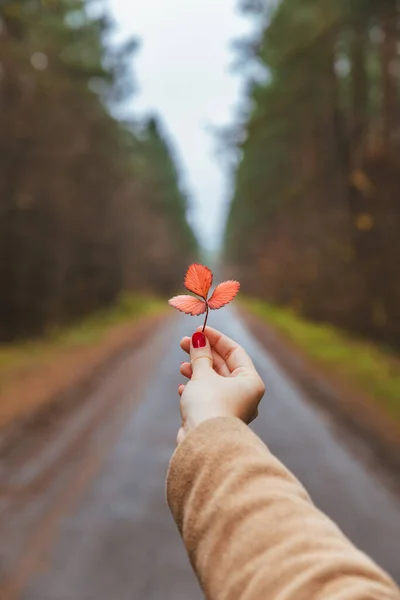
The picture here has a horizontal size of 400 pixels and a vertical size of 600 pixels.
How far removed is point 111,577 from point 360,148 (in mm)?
6790

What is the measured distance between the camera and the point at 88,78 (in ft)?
41.7

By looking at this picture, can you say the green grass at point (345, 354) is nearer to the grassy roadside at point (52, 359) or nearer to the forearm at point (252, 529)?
the grassy roadside at point (52, 359)

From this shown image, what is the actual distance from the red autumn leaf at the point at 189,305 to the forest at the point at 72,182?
1894 millimetres

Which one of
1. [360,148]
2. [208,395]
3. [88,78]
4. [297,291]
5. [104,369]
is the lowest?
[104,369]

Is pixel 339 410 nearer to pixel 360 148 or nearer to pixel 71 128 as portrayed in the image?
pixel 360 148

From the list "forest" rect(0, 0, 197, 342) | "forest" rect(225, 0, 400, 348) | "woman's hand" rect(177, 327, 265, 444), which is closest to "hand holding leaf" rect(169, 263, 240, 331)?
"woman's hand" rect(177, 327, 265, 444)

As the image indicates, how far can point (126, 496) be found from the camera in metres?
6.92

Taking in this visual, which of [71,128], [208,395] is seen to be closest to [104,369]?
[71,128]

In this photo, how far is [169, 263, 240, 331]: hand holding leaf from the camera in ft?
2.68

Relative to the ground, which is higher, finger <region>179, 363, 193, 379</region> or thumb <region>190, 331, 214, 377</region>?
thumb <region>190, 331, 214, 377</region>

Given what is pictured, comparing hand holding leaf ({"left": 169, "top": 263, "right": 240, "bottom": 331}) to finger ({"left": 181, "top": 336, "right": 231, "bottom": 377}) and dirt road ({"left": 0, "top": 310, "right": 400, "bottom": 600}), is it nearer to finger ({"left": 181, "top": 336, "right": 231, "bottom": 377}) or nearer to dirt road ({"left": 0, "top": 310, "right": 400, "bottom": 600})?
finger ({"left": 181, "top": 336, "right": 231, "bottom": 377})

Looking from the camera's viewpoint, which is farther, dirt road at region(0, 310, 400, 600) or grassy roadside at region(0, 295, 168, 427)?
grassy roadside at region(0, 295, 168, 427)

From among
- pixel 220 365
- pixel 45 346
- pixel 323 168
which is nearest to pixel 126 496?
pixel 220 365

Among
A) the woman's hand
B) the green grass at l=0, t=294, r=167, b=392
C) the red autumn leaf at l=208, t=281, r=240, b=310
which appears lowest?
the green grass at l=0, t=294, r=167, b=392
